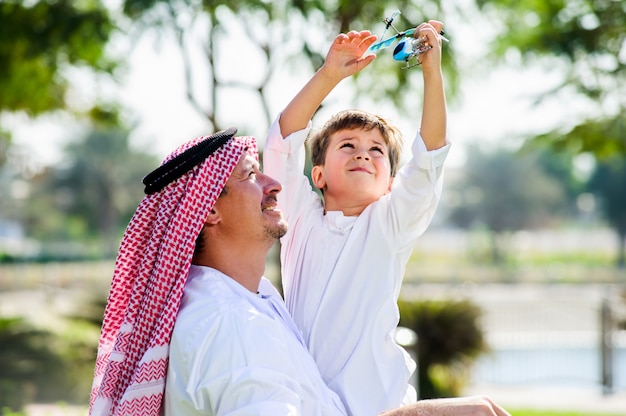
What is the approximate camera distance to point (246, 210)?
273cm

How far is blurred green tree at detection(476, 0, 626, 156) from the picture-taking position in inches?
446

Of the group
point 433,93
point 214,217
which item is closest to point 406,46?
point 433,93

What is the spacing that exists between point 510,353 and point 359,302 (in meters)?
14.0

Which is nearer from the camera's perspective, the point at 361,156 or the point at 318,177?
the point at 361,156

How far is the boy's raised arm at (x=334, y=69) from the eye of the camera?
2977mm

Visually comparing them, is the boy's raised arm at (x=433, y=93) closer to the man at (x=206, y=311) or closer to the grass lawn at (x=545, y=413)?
the man at (x=206, y=311)

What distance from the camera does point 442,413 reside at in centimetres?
240

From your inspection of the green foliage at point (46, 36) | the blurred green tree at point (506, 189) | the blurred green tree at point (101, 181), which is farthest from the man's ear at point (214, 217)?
the blurred green tree at point (506, 189)

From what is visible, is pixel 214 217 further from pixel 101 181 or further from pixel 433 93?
pixel 101 181

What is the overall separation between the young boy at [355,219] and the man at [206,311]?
6.9 inches

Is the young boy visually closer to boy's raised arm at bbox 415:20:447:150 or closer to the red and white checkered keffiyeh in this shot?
boy's raised arm at bbox 415:20:447:150

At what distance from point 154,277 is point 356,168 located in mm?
778

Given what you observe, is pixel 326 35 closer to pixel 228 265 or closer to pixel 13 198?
pixel 228 265

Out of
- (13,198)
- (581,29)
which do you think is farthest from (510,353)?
(13,198)
